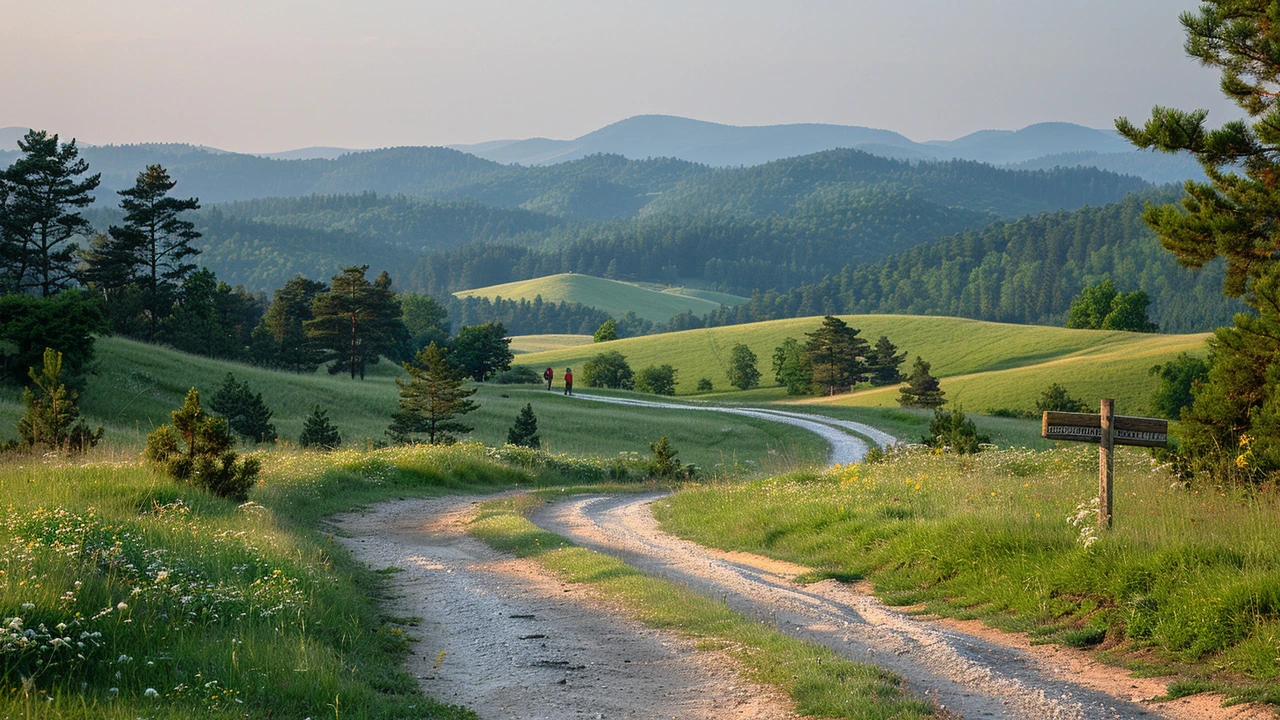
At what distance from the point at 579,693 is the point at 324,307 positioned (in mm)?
63542

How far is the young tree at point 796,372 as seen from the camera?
9656cm

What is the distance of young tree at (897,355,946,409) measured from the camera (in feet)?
228

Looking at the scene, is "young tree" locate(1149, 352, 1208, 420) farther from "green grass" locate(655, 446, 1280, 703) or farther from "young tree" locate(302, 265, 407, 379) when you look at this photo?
"young tree" locate(302, 265, 407, 379)

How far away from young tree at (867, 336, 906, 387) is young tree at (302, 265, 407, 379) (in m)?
50.7

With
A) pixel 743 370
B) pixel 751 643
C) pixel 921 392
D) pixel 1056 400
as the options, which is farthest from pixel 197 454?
pixel 743 370

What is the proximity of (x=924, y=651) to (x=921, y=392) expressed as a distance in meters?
66.9

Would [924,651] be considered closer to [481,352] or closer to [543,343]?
[481,352]

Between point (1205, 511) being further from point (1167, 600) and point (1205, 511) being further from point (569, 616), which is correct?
point (569, 616)

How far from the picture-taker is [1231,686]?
262 inches

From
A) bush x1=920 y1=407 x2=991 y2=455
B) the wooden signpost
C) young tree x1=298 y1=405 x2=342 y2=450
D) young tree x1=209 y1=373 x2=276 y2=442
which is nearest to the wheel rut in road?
the wooden signpost

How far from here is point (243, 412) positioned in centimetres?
3194

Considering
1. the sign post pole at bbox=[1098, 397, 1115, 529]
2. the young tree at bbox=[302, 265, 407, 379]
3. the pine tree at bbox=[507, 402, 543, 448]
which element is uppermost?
the young tree at bbox=[302, 265, 407, 379]

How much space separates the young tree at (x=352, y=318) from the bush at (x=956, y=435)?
47305 millimetres

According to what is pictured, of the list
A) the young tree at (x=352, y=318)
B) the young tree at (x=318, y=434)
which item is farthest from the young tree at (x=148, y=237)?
the young tree at (x=318, y=434)
